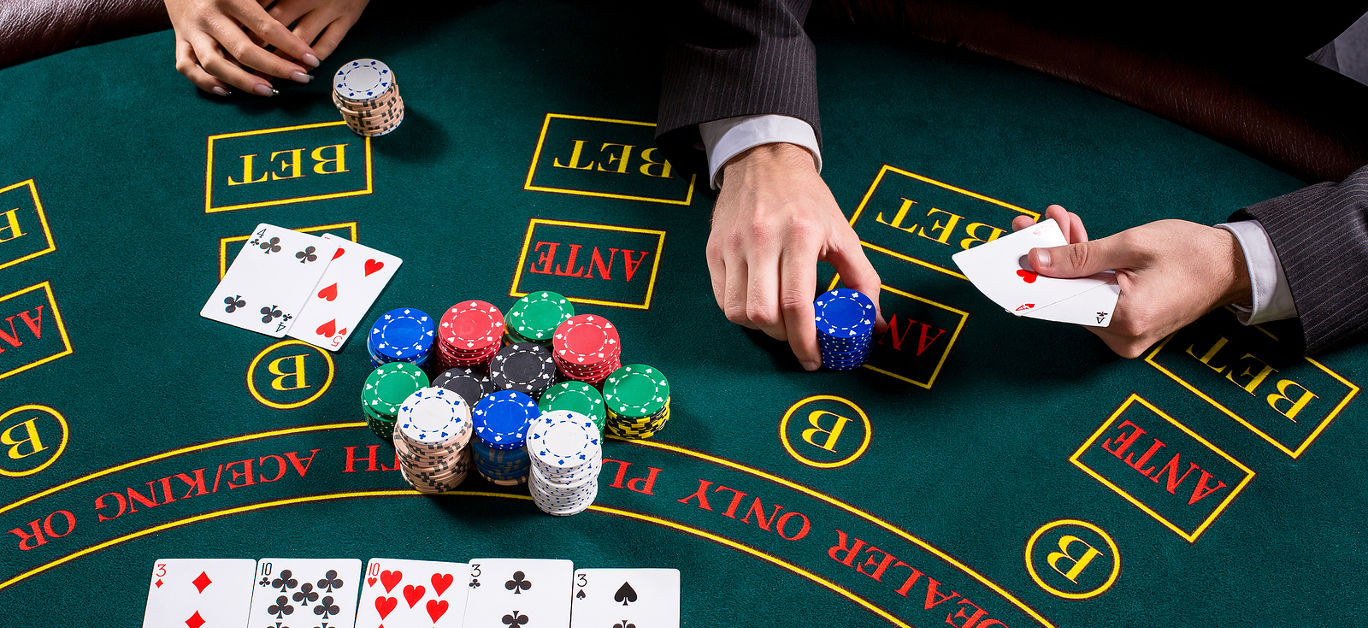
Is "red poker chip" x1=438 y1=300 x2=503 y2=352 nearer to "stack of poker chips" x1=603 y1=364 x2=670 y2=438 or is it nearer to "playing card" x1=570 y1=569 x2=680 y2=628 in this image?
"stack of poker chips" x1=603 y1=364 x2=670 y2=438

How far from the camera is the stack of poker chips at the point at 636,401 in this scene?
6.18ft

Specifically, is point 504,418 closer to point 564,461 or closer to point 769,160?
point 564,461

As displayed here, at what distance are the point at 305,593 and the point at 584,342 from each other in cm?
68

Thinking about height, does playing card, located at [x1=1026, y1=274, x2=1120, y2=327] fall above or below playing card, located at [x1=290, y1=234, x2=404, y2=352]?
above

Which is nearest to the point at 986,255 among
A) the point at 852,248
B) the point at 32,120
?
the point at 852,248

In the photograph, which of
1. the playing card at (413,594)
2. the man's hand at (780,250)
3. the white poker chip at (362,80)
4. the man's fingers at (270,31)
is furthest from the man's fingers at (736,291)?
the man's fingers at (270,31)

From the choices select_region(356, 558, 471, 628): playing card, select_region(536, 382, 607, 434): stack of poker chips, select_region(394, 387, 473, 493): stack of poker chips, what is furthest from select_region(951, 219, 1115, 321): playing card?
select_region(356, 558, 471, 628): playing card

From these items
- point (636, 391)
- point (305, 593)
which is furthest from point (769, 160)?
point (305, 593)

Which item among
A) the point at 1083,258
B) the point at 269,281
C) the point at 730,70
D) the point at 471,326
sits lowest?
the point at 269,281

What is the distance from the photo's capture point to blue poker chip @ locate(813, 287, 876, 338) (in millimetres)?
1951

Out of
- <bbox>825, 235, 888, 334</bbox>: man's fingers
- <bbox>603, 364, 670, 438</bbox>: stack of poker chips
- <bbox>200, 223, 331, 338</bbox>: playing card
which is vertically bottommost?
<bbox>200, 223, 331, 338</bbox>: playing card

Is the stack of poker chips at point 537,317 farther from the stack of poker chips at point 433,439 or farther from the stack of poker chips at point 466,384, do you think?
the stack of poker chips at point 433,439

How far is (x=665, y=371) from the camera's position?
205 centimetres

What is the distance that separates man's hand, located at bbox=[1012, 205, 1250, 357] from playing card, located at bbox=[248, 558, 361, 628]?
1.50 metres
